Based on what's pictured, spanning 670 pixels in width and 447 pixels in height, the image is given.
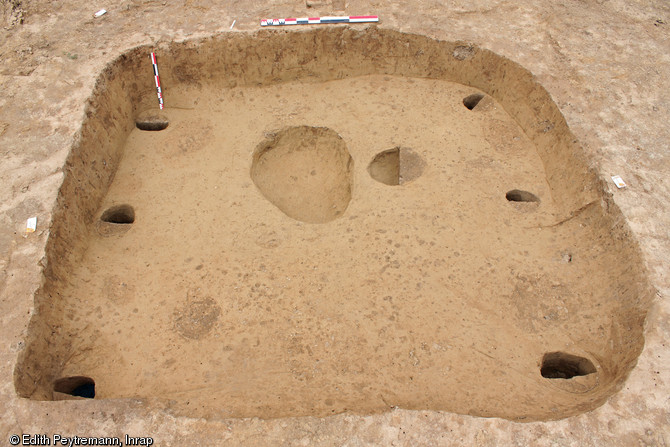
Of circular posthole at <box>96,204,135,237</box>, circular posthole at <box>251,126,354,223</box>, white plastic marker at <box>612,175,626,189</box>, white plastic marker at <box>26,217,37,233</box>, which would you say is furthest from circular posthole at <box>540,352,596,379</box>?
white plastic marker at <box>26,217,37,233</box>

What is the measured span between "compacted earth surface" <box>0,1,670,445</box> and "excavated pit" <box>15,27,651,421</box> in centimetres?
2

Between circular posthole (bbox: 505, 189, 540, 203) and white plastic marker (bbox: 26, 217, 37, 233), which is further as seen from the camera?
circular posthole (bbox: 505, 189, 540, 203)

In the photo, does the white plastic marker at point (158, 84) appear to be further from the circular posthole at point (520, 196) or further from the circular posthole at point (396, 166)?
the circular posthole at point (520, 196)

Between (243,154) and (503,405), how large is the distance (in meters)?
3.56

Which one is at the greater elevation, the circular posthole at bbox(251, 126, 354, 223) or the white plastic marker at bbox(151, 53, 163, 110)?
the white plastic marker at bbox(151, 53, 163, 110)

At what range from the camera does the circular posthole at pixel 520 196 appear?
4855mm

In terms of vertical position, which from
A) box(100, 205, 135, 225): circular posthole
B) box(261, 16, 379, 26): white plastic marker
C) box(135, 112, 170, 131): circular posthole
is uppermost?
box(261, 16, 379, 26): white plastic marker

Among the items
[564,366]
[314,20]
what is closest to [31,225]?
[314,20]

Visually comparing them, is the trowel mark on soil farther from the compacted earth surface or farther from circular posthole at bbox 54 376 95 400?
circular posthole at bbox 54 376 95 400

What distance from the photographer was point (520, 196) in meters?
4.94

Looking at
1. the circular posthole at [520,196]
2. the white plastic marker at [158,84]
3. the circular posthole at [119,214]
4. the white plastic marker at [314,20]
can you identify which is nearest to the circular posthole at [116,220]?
the circular posthole at [119,214]

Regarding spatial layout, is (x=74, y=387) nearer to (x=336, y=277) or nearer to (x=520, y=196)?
(x=336, y=277)

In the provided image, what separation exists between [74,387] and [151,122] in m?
3.07

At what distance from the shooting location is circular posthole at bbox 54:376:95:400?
361 centimetres
